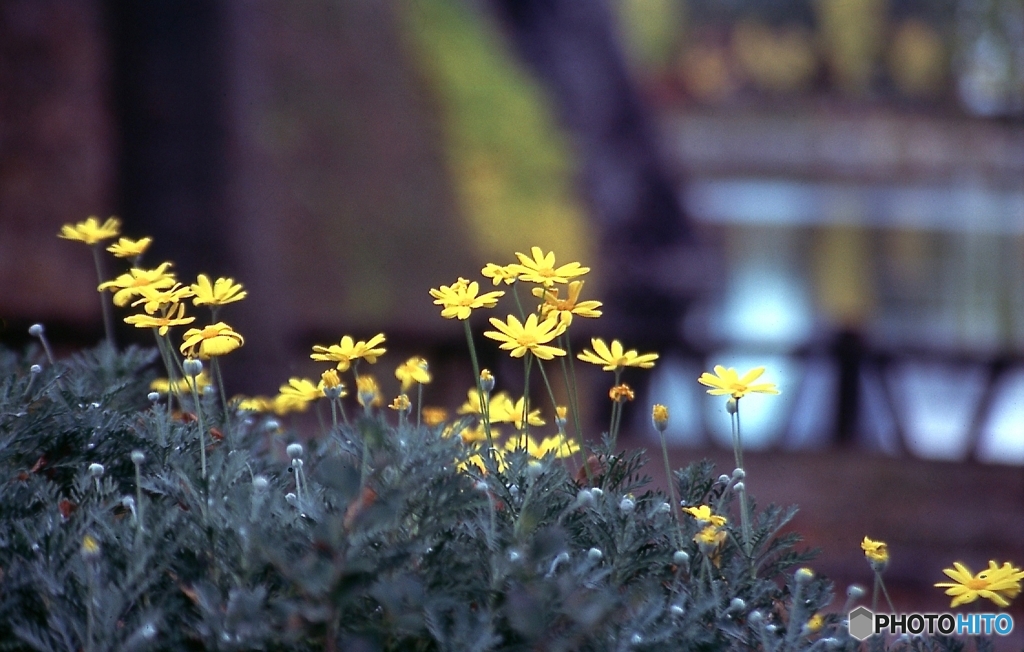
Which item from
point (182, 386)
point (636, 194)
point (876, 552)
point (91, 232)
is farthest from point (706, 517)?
point (636, 194)

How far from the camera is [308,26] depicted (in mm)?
10969

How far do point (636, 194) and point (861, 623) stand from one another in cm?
817

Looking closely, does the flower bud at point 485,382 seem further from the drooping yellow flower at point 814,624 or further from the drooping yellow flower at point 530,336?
the drooping yellow flower at point 814,624

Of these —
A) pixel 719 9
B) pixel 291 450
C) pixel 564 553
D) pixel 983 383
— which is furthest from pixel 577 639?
pixel 719 9

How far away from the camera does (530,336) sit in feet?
4.32

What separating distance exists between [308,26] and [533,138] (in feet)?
8.66

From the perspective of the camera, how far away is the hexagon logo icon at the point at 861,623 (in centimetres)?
134

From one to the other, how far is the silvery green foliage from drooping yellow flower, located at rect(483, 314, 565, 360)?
14 centimetres

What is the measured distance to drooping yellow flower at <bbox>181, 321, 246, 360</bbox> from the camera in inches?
52.4

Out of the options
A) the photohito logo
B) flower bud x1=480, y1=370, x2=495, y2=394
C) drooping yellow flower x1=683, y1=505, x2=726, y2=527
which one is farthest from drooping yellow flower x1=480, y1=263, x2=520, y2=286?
the photohito logo

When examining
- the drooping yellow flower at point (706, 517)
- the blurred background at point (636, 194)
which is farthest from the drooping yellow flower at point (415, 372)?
the blurred background at point (636, 194)

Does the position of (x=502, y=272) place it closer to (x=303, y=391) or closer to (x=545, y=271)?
(x=545, y=271)

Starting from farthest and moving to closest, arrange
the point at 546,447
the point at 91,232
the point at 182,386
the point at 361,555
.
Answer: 1. the point at 182,386
2. the point at 91,232
3. the point at 546,447
4. the point at 361,555

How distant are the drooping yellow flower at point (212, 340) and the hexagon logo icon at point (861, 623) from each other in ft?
2.83
